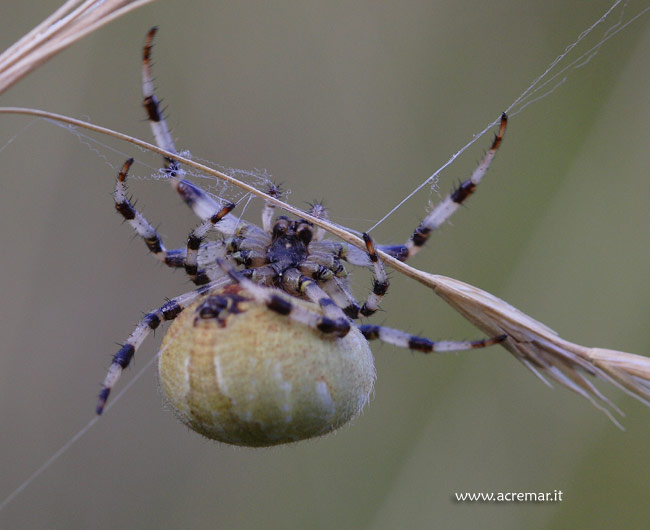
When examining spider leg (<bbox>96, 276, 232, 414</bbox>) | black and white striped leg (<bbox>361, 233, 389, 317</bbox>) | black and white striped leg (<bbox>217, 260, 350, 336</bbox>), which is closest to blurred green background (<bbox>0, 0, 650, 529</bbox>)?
black and white striped leg (<bbox>361, 233, 389, 317</bbox>)

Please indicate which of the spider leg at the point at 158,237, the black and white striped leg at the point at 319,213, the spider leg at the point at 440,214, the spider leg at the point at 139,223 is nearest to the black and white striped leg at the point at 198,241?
the spider leg at the point at 158,237

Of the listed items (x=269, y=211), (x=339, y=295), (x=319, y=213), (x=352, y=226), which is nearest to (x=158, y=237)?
(x=269, y=211)

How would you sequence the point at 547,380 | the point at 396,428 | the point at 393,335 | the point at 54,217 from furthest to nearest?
1. the point at 54,217
2. the point at 396,428
3. the point at 393,335
4. the point at 547,380

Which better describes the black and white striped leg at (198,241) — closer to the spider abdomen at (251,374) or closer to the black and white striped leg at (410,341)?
the spider abdomen at (251,374)

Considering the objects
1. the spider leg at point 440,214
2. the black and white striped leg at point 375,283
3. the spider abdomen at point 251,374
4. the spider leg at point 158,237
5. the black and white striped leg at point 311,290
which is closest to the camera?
the spider abdomen at point 251,374

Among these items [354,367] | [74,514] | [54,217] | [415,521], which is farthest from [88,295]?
[354,367]

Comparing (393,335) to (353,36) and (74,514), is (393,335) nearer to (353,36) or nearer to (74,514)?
(353,36)
